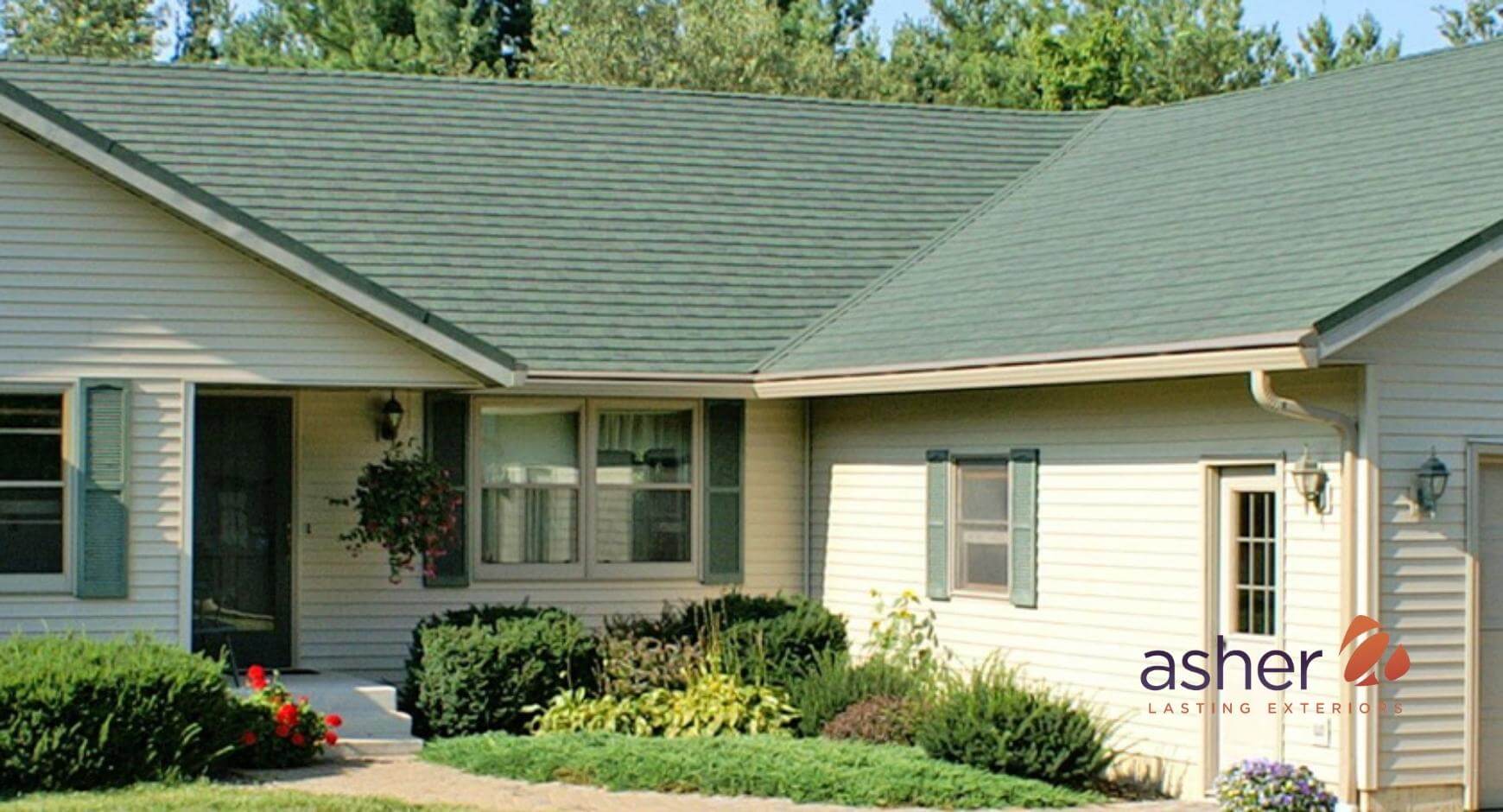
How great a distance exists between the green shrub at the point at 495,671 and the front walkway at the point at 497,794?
1.40 meters

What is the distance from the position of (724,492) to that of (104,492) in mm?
5213

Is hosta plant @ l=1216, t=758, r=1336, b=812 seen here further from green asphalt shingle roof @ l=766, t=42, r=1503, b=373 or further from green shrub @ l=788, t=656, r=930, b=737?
green shrub @ l=788, t=656, r=930, b=737

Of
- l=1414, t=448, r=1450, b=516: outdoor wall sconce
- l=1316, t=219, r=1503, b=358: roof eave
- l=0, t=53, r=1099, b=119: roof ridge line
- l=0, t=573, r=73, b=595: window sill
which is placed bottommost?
l=0, t=573, r=73, b=595: window sill

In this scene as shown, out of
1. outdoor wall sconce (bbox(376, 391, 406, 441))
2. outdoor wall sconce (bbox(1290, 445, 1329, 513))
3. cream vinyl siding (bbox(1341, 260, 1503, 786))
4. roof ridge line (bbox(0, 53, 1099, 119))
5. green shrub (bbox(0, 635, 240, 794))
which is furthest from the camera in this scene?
roof ridge line (bbox(0, 53, 1099, 119))

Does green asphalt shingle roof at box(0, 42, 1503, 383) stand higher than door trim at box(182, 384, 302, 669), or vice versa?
green asphalt shingle roof at box(0, 42, 1503, 383)

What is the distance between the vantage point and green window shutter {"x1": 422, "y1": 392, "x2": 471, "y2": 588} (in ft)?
57.9

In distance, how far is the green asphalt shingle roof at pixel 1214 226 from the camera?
13.9m

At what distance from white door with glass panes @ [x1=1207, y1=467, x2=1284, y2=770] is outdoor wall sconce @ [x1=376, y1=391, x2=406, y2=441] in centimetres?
655

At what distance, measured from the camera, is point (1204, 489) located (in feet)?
46.9

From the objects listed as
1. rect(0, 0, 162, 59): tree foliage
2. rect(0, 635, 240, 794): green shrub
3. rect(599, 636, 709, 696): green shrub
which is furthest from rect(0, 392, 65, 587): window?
rect(0, 0, 162, 59): tree foliage

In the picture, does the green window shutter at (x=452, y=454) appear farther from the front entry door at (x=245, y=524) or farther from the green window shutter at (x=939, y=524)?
the green window shutter at (x=939, y=524)

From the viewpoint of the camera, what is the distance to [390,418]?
17.5 meters

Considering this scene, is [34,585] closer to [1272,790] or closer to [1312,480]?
[1272,790]

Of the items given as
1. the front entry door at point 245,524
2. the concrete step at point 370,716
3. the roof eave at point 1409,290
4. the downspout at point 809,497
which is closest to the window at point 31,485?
the concrete step at point 370,716
